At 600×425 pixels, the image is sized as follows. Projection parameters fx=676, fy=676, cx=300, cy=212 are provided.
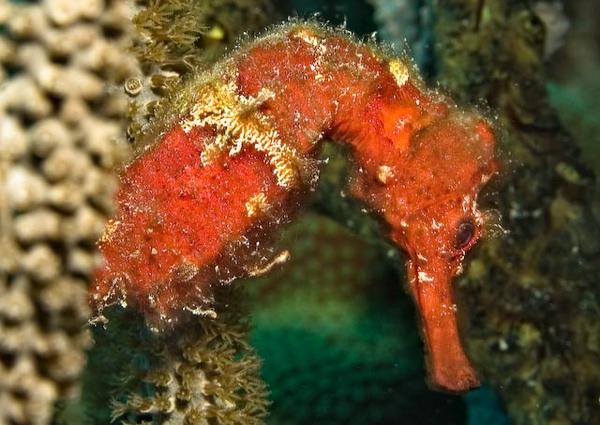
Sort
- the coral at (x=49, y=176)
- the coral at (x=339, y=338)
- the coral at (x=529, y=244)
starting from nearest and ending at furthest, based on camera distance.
Answer: the coral at (x=49, y=176) → the coral at (x=529, y=244) → the coral at (x=339, y=338)

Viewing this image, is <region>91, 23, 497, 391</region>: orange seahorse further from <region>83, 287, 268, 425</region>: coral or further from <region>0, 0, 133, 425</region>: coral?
<region>0, 0, 133, 425</region>: coral

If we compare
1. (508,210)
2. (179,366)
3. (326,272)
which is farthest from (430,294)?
(326,272)

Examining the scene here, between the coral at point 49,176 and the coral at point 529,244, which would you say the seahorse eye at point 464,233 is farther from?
the coral at point 49,176

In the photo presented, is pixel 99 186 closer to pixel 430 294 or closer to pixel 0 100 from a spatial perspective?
pixel 0 100

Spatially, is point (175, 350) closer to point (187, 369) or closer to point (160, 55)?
point (187, 369)

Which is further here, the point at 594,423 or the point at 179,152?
the point at 594,423

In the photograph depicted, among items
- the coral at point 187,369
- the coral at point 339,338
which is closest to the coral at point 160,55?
the coral at point 187,369
